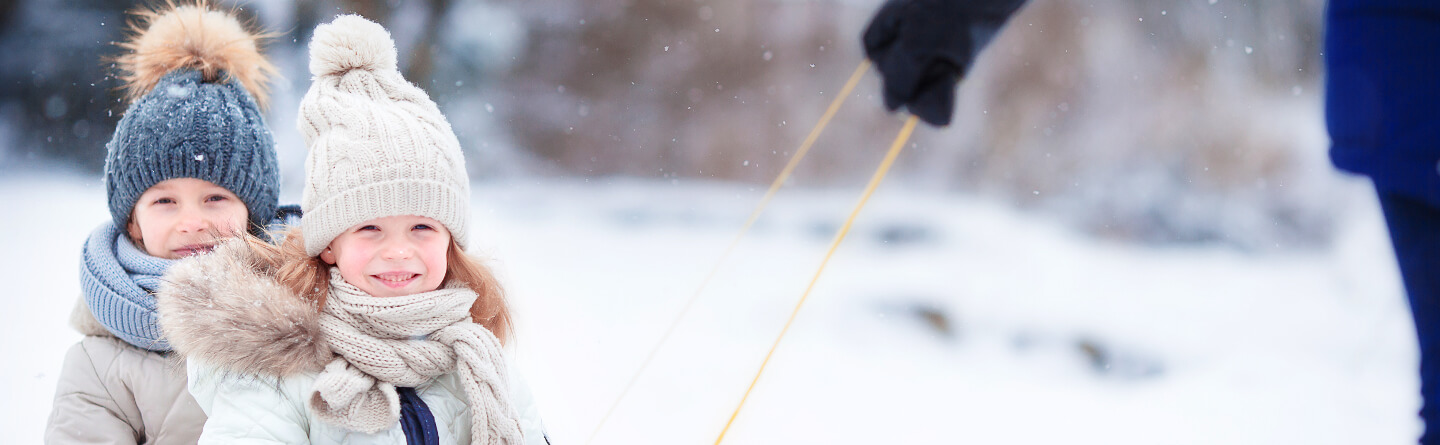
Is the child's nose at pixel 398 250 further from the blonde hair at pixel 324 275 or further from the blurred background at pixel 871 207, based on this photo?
the blurred background at pixel 871 207

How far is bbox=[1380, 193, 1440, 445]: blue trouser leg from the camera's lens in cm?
52

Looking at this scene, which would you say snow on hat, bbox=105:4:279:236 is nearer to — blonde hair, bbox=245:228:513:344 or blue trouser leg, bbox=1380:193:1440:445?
blonde hair, bbox=245:228:513:344

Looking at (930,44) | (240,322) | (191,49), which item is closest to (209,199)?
(191,49)

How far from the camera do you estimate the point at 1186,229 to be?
1789 mm

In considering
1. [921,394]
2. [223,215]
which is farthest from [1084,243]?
[223,215]

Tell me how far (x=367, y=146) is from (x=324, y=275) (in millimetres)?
120

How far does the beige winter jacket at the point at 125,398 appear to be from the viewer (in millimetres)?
756

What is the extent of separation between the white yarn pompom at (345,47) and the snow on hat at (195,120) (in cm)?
20

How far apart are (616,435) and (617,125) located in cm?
82

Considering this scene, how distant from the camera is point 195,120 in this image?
84cm

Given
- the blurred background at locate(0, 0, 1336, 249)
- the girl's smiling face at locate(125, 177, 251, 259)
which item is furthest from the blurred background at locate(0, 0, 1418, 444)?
the girl's smiling face at locate(125, 177, 251, 259)

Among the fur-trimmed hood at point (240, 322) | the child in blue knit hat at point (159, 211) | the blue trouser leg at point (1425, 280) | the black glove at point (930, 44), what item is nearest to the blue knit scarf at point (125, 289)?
the child in blue knit hat at point (159, 211)

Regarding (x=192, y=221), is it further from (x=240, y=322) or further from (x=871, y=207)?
(x=871, y=207)

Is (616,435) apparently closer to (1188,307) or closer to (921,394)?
(921,394)
